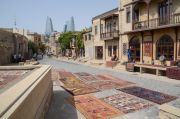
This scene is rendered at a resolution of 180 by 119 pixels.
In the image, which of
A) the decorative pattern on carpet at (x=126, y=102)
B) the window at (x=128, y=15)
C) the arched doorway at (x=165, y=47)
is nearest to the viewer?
the decorative pattern on carpet at (x=126, y=102)

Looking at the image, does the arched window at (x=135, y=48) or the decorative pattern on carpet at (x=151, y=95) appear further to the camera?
the arched window at (x=135, y=48)

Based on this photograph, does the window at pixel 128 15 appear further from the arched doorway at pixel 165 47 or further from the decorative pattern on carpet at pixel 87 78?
the decorative pattern on carpet at pixel 87 78

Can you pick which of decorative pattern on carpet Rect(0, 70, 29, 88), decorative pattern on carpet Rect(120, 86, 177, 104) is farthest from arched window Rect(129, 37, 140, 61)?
decorative pattern on carpet Rect(0, 70, 29, 88)

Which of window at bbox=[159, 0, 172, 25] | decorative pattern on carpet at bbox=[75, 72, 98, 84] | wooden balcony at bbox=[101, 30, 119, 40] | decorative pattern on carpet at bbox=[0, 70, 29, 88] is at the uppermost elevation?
window at bbox=[159, 0, 172, 25]

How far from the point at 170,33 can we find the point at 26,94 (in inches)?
636

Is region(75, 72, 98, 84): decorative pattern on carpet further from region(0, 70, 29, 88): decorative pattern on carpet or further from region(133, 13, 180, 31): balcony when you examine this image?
region(133, 13, 180, 31): balcony

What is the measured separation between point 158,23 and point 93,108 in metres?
13.4

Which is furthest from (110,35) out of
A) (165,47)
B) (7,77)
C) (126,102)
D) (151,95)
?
(7,77)

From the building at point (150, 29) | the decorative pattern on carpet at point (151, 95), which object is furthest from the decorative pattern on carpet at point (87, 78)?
the building at point (150, 29)

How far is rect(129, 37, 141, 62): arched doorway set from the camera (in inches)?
848

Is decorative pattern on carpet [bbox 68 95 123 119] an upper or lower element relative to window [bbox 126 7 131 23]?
lower

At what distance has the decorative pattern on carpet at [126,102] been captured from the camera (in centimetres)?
755

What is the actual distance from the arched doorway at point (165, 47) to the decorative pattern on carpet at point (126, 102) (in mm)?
9734

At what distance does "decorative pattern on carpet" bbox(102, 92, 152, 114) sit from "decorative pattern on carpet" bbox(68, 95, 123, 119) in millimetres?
333
